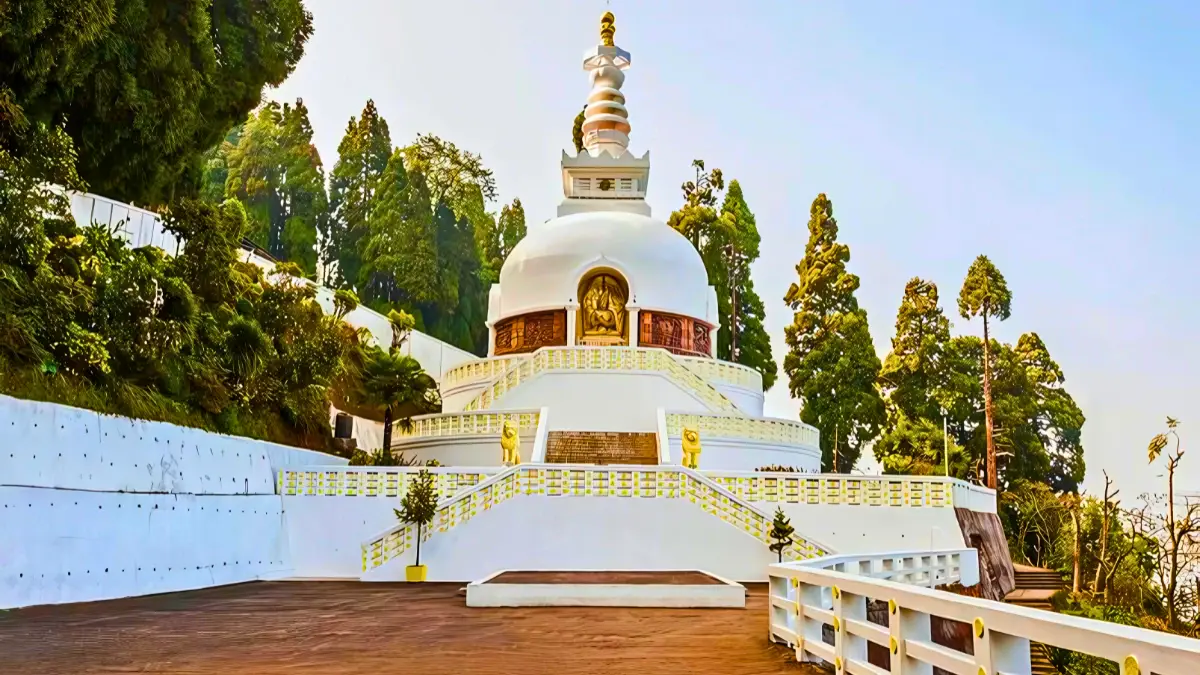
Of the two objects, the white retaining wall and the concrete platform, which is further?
the concrete platform

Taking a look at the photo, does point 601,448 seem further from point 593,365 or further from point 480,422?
point 593,365

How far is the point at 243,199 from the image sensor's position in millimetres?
45062

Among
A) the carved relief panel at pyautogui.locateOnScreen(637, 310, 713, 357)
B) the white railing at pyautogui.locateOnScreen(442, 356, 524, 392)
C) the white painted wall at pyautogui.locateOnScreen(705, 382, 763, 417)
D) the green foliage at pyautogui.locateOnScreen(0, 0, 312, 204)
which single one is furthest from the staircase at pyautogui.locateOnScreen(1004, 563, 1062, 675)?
the green foliage at pyautogui.locateOnScreen(0, 0, 312, 204)

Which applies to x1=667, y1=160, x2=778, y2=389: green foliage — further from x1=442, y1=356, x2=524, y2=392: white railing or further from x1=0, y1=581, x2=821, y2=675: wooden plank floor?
x1=0, y1=581, x2=821, y2=675: wooden plank floor

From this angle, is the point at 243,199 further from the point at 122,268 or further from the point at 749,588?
the point at 749,588

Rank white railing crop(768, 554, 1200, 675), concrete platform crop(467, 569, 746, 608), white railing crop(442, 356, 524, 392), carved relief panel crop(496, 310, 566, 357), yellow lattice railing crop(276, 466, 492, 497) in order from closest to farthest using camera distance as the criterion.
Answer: white railing crop(768, 554, 1200, 675) → concrete platform crop(467, 569, 746, 608) → yellow lattice railing crop(276, 466, 492, 497) → white railing crop(442, 356, 524, 392) → carved relief panel crop(496, 310, 566, 357)

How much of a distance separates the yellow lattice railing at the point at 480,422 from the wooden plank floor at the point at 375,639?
8198 mm

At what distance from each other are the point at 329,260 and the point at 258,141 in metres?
7.01

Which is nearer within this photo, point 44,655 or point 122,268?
point 44,655

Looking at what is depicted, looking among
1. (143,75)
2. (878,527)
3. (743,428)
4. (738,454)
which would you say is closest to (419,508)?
(878,527)

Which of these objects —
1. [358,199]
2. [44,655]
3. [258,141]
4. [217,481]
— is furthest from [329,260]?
[44,655]

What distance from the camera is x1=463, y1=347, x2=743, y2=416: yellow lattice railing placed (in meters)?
21.3

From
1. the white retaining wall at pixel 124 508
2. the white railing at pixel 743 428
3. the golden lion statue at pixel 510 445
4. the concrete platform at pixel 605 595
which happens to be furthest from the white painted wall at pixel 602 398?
the concrete platform at pixel 605 595

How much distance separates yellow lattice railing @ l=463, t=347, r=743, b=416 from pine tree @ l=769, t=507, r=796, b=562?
774 cm
